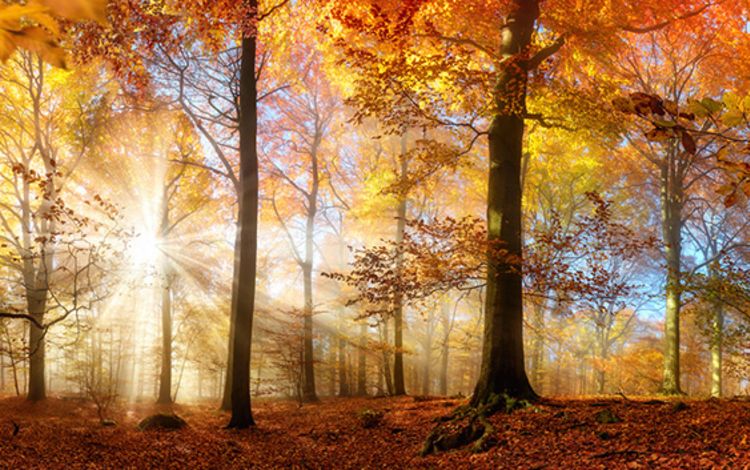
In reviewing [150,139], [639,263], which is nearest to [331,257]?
[150,139]

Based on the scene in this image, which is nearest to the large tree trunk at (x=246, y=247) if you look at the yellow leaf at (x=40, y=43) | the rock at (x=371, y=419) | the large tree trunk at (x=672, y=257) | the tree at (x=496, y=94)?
the rock at (x=371, y=419)

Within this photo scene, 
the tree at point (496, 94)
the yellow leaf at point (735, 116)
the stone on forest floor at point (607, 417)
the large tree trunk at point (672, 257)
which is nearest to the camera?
the yellow leaf at point (735, 116)

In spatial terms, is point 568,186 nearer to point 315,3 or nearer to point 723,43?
point 723,43

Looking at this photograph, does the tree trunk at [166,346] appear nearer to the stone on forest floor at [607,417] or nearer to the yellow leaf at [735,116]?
the stone on forest floor at [607,417]

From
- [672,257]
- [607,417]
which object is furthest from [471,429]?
[672,257]

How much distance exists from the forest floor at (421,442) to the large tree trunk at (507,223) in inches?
27.1

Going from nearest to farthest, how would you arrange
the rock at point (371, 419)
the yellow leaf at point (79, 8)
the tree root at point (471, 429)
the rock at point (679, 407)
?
the yellow leaf at point (79, 8) < the tree root at point (471, 429) < the rock at point (679, 407) < the rock at point (371, 419)

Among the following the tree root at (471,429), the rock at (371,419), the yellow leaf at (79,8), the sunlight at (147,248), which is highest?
the sunlight at (147,248)

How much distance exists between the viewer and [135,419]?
11953 millimetres

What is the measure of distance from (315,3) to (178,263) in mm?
11439

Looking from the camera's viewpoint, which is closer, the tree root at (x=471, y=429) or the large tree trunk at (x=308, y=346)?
the tree root at (x=471, y=429)

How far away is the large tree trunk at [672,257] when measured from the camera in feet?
36.9

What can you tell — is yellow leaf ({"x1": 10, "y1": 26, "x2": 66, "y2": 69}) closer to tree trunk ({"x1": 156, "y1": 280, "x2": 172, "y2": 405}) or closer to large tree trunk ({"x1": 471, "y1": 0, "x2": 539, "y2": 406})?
large tree trunk ({"x1": 471, "y1": 0, "x2": 539, "y2": 406})

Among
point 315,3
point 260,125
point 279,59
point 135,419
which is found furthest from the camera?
point 260,125
